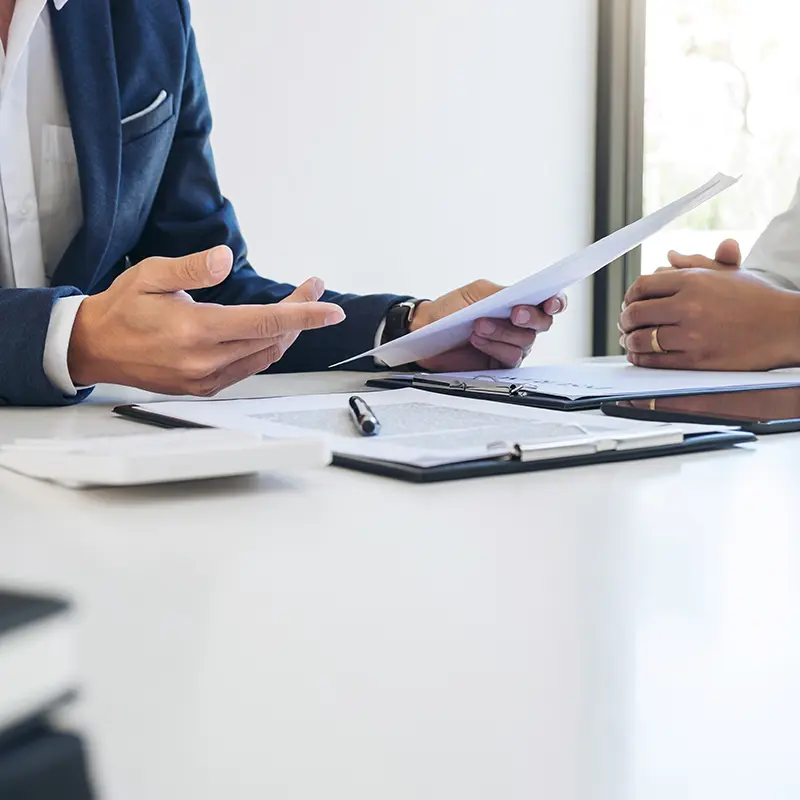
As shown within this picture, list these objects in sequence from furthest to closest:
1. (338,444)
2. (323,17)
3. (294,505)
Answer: (323,17) → (338,444) → (294,505)

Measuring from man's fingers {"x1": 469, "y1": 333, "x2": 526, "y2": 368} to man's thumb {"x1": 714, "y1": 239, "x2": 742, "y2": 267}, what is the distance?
34 cm

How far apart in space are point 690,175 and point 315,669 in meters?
3.09

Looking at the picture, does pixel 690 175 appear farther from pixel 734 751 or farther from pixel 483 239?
pixel 734 751

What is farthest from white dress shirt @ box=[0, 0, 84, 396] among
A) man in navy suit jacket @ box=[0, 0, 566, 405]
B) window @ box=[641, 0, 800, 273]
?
window @ box=[641, 0, 800, 273]

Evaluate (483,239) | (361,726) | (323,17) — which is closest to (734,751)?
(361,726)

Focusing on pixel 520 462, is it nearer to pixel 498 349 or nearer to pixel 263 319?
pixel 263 319

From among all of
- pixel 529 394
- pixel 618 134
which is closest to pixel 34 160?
pixel 529 394

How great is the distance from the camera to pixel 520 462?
0.55 metres

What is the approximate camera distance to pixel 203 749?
23 centimetres

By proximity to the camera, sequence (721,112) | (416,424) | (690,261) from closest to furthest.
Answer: (416,424)
(690,261)
(721,112)

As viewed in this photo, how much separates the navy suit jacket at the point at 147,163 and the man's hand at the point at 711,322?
32cm

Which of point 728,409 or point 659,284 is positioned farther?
A: point 659,284

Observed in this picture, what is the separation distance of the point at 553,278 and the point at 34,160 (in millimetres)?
682

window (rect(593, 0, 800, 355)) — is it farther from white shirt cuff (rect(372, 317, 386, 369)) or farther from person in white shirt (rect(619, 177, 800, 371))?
white shirt cuff (rect(372, 317, 386, 369))
